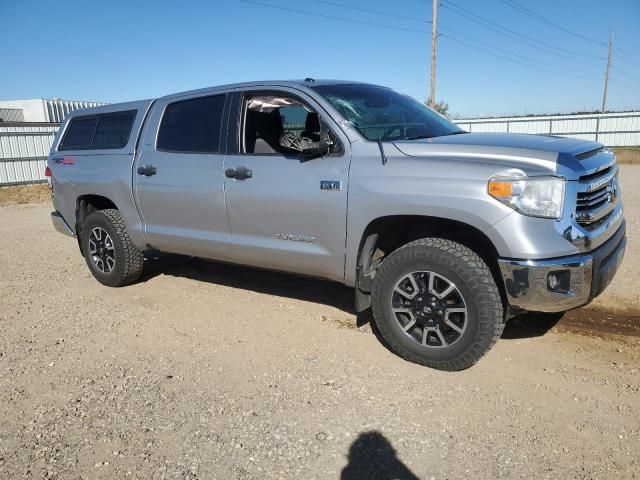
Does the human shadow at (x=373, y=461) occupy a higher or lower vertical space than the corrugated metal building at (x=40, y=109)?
lower

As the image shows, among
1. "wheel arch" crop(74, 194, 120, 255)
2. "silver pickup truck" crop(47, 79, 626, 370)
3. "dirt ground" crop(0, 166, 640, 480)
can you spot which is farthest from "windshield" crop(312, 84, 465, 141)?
"wheel arch" crop(74, 194, 120, 255)

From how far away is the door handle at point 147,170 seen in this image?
4953 millimetres

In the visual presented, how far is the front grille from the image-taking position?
124 inches

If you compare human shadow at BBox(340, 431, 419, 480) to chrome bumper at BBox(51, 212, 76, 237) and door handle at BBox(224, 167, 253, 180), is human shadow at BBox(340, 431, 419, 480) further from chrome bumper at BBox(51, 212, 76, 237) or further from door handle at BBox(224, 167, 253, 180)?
chrome bumper at BBox(51, 212, 76, 237)

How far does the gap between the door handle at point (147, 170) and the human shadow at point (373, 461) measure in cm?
329

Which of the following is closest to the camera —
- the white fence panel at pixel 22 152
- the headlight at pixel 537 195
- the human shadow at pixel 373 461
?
the human shadow at pixel 373 461

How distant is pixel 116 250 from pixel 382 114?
3.21 m

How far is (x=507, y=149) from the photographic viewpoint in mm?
3285

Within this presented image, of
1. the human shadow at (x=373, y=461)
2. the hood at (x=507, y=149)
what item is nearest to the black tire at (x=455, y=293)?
the hood at (x=507, y=149)

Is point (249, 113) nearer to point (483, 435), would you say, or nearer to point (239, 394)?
point (239, 394)

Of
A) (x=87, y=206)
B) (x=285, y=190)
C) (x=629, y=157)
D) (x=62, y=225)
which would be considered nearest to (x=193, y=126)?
(x=285, y=190)

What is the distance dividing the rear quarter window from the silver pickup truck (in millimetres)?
39

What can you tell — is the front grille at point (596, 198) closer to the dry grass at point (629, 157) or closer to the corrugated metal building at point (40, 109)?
the dry grass at point (629, 157)

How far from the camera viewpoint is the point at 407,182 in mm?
3453
